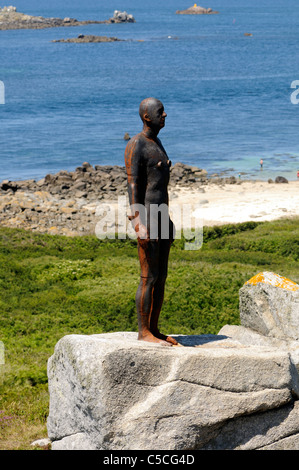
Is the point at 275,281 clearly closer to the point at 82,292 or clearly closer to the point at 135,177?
the point at 135,177

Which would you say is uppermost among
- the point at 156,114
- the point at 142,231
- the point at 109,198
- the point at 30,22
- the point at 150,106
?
the point at 30,22

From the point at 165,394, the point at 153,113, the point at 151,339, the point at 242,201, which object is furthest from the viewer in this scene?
the point at 242,201

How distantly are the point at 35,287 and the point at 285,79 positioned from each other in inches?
3470

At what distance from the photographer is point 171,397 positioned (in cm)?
920

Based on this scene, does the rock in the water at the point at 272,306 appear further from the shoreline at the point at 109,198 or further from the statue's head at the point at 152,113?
the shoreline at the point at 109,198

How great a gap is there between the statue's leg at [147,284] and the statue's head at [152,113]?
1797mm

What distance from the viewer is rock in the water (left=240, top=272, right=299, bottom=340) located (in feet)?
41.3

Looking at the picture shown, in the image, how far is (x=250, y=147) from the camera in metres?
61.5

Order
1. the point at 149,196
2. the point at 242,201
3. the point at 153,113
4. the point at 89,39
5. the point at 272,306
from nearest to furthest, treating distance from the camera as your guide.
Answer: the point at 153,113 → the point at 149,196 → the point at 272,306 → the point at 242,201 → the point at 89,39

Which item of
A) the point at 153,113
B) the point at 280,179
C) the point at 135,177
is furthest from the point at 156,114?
the point at 280,179

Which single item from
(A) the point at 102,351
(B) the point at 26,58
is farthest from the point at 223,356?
(B) the point at 26,58

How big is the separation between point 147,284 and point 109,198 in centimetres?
3136

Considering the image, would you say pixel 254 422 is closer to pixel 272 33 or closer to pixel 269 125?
pixel 269 125

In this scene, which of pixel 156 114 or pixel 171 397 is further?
pixel 156 114
